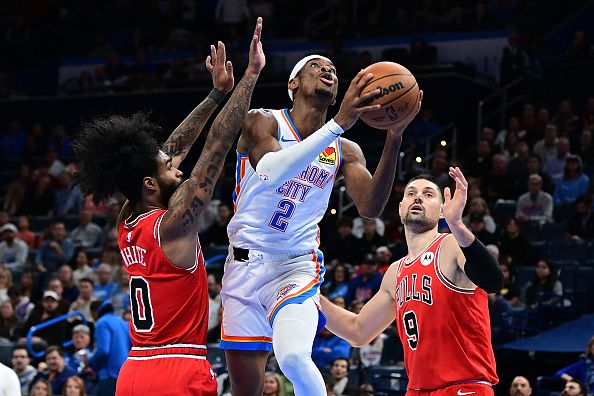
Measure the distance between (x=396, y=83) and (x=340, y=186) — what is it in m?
11.1

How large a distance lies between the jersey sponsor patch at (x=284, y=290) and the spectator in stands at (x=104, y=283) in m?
9.56

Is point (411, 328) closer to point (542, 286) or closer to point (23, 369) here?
point (542, 286)

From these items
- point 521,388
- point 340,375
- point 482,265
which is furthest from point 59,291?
point 482,265

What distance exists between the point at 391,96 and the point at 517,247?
8.28 meters

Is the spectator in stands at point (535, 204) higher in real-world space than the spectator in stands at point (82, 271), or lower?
higher

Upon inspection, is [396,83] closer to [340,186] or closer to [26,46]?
[340,186]

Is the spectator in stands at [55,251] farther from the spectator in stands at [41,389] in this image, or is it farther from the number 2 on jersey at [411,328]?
the number 2 on jersey at [411,328]

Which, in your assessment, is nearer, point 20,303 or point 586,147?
point 586,147

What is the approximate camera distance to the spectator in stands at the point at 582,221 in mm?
14750

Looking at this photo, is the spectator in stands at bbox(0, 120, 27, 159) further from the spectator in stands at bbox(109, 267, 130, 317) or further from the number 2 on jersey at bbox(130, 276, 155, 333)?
the number 2 on jersey at bbox(130, 276, 155, 333)

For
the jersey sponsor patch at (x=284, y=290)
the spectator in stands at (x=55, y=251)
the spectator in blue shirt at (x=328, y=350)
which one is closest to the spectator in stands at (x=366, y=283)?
the spectator in blue shirt at (x=328, y=350)

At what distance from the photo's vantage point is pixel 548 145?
16.6 metres

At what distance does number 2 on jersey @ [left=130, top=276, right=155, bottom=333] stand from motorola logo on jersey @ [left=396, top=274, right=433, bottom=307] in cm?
201

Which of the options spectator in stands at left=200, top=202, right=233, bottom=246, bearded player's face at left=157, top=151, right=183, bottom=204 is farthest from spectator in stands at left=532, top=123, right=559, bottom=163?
bearded player's face at left=157, top=151, right=183, bottom=204
